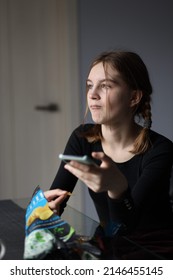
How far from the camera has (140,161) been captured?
165cm

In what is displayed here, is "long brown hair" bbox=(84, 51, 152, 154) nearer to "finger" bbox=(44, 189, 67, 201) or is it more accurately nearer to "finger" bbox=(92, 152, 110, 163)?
"finger" bbox=(44, 189, 67, 201)

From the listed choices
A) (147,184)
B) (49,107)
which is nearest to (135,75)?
(147,184)

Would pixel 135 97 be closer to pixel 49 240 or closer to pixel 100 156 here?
pixel 100 156

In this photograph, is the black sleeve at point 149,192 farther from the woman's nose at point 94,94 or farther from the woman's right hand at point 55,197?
the woman's nose at point 94,94

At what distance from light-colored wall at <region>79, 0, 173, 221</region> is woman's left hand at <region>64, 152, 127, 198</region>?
2.28 metres

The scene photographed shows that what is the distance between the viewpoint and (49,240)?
1.09m

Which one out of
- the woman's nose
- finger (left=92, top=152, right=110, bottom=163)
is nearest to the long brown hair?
the woman's nose

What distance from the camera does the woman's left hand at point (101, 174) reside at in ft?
3.54

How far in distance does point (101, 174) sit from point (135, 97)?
2.04ft

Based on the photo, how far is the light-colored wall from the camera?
3.42 m

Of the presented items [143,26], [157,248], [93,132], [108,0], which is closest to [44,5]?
[108,0]

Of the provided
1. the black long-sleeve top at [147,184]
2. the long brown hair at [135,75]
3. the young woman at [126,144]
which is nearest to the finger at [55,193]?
the young woman at [126,144]
